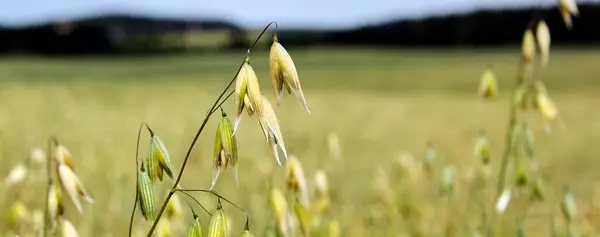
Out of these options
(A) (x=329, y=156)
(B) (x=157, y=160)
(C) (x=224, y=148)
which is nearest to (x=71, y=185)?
(B) (x=157, y=160)

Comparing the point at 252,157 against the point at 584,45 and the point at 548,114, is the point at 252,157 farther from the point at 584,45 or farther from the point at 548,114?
the point at 584,45

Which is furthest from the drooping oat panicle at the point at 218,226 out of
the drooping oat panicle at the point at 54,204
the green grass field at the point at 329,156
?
the green grass field at the point at 329,156

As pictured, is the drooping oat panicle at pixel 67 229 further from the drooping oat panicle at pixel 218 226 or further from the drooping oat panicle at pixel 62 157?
the drooping oat panicle at pixel 218 226

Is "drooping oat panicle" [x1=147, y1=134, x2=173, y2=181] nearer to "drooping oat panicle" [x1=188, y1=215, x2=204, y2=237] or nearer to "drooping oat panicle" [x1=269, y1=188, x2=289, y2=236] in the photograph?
"drooping oat panicle" [x1=188, y1=215, x2=204, y2=237]

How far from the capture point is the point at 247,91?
725 millimetres

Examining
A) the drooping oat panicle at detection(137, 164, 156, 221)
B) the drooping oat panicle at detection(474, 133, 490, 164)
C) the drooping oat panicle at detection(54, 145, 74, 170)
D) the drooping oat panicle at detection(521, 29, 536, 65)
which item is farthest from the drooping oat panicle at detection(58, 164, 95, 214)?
the drooping oat panicle at detection(474, 133, 490, 164)

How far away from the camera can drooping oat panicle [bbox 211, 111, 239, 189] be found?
726mm

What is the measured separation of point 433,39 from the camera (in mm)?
30078

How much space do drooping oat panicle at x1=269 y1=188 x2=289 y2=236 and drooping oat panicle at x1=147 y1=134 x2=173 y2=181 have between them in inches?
16.2

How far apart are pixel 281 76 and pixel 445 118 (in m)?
8.05

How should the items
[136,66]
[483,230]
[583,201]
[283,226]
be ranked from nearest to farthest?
[283,226]
[483,230]
[583,201]
[136,66]

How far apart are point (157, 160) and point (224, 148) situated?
0.36 ft

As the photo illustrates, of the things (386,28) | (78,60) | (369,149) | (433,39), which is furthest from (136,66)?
(369,149)

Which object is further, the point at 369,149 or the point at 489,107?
the point at 489,107
